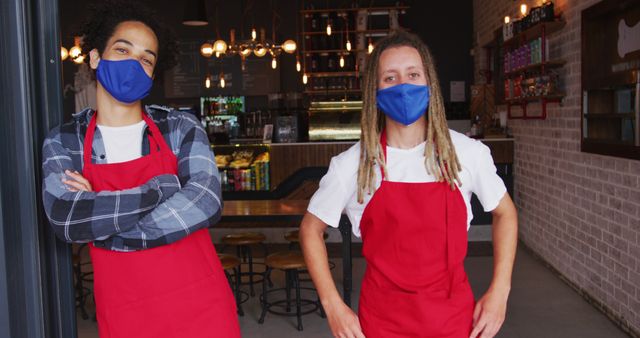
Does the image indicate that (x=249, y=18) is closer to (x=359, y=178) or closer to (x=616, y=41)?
(x=616, y=41)

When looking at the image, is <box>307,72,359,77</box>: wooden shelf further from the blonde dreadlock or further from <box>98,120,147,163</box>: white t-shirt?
<box>98,120,147,163</box>: white t-shirt

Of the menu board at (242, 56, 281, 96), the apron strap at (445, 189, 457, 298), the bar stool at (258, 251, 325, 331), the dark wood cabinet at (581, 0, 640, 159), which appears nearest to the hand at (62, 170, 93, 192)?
the apron strap at (445, 189, 457, 298)

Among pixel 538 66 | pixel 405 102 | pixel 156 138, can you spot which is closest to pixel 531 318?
pixel 538 66

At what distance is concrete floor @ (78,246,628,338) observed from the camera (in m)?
4.31

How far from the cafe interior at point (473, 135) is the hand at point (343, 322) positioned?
2.47 ft

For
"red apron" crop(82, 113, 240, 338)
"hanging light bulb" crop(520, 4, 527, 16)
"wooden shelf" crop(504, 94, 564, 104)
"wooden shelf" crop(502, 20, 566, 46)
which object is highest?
"hanging light bulb" crop(520, 4, 527, 16)

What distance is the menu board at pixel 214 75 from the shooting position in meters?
10.8

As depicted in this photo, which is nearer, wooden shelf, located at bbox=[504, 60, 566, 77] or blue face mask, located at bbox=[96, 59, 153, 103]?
blue face mask, located at bbox=[96, 59, 153, 103]

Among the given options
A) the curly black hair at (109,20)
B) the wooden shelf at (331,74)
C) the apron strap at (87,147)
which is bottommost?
the apron strap at (87,147)

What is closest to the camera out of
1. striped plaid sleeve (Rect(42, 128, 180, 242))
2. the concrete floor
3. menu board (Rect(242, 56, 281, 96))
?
striped plaid sleeve (Rect(42, 128, 180, 242))

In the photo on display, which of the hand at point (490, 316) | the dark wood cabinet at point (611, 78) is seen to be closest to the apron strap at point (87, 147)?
the hand at point (490, 316)

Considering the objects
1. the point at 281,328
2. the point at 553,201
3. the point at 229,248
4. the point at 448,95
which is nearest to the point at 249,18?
the point at 448,95

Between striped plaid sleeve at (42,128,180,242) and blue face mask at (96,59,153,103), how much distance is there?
9.6 inches

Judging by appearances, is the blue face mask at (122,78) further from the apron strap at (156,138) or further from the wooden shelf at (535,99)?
the wooden shelf at (535,99)
